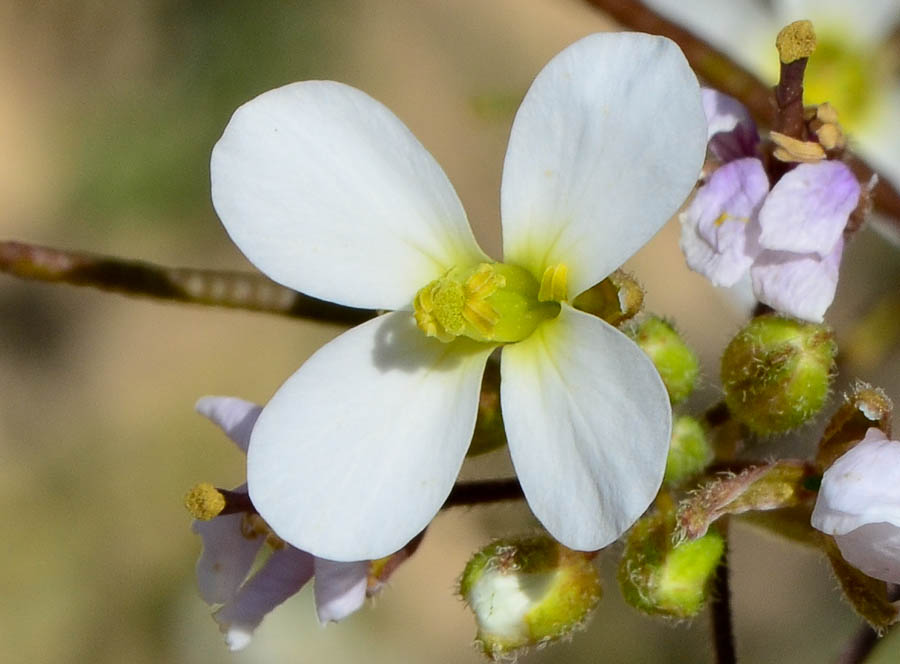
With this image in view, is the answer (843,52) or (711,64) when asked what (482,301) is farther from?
(843,52)

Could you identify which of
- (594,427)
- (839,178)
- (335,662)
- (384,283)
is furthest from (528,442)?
(335,662)

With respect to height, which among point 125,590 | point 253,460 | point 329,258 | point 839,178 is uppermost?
point 839,178

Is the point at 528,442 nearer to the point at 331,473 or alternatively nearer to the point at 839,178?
the point at 331,473

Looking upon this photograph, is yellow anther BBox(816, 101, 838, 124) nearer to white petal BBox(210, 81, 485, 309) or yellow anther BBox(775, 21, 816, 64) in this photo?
yellow anther BBox(775, 21, 816, 64)

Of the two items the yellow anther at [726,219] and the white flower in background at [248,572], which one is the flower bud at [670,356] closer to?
the yellow anther at [726,219]

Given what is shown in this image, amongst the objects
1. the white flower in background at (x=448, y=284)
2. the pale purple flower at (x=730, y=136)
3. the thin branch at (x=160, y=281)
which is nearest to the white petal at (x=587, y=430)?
the white flower in background at (x=448, y=284)

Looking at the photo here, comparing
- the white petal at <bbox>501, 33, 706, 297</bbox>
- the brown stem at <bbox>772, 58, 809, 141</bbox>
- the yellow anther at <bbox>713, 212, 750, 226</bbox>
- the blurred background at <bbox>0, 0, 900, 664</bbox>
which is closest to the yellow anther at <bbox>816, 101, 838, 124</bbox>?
the brown stem at <bbox>772, 58, 809, 141</bbox>
